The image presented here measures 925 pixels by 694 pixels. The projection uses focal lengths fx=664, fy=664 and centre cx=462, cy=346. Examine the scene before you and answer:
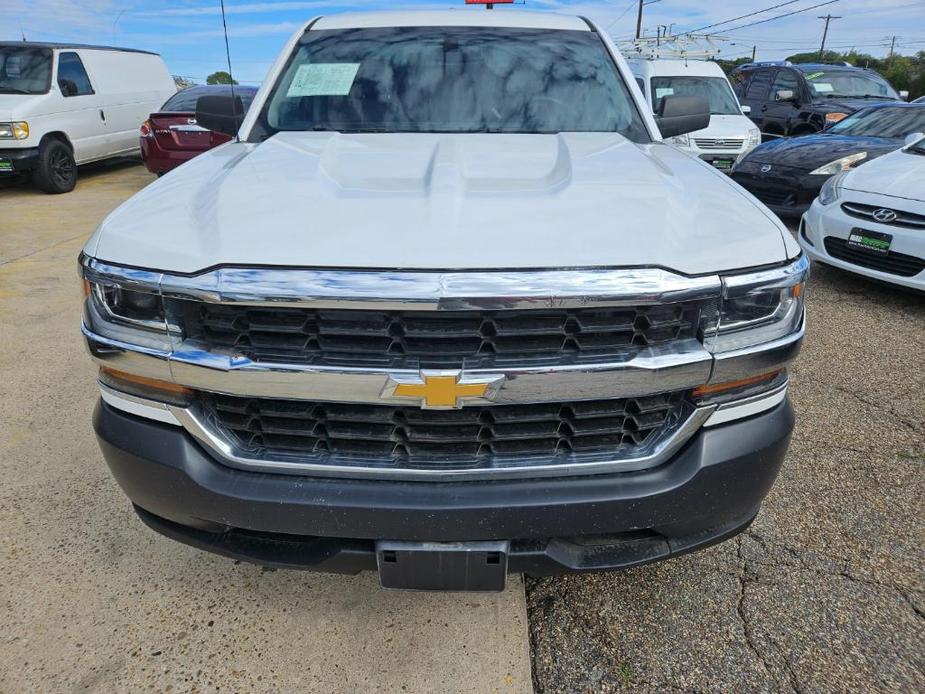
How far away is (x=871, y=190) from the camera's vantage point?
5398 mm

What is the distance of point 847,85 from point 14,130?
1406 centimetres

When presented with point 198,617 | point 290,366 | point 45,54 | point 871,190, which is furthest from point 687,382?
point 45,54

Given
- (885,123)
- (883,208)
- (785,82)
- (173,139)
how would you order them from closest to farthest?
(883,208), (885,123), (173,139), (785,82)

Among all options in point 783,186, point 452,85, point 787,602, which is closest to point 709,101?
point 783,186

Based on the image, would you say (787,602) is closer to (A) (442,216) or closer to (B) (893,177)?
(A) (442,216)

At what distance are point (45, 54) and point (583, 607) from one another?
11.0 metres

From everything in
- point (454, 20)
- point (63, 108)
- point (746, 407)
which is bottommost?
point (63, 108)

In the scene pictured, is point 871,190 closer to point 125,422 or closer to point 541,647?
point 541,647

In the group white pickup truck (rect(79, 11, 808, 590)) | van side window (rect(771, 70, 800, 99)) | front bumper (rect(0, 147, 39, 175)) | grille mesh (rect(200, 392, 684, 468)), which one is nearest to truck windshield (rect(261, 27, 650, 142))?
white pickup truck (rect(79, 11, 808, 590))

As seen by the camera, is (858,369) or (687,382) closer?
(687,382)

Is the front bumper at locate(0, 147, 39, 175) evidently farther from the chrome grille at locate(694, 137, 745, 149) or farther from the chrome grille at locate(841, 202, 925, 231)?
the chrome grille at locate(841, 202, 925, 231)

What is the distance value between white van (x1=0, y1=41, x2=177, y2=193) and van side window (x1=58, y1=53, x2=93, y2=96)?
0.01 meters

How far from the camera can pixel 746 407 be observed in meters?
1.80

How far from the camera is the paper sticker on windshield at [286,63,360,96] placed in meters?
3.04
